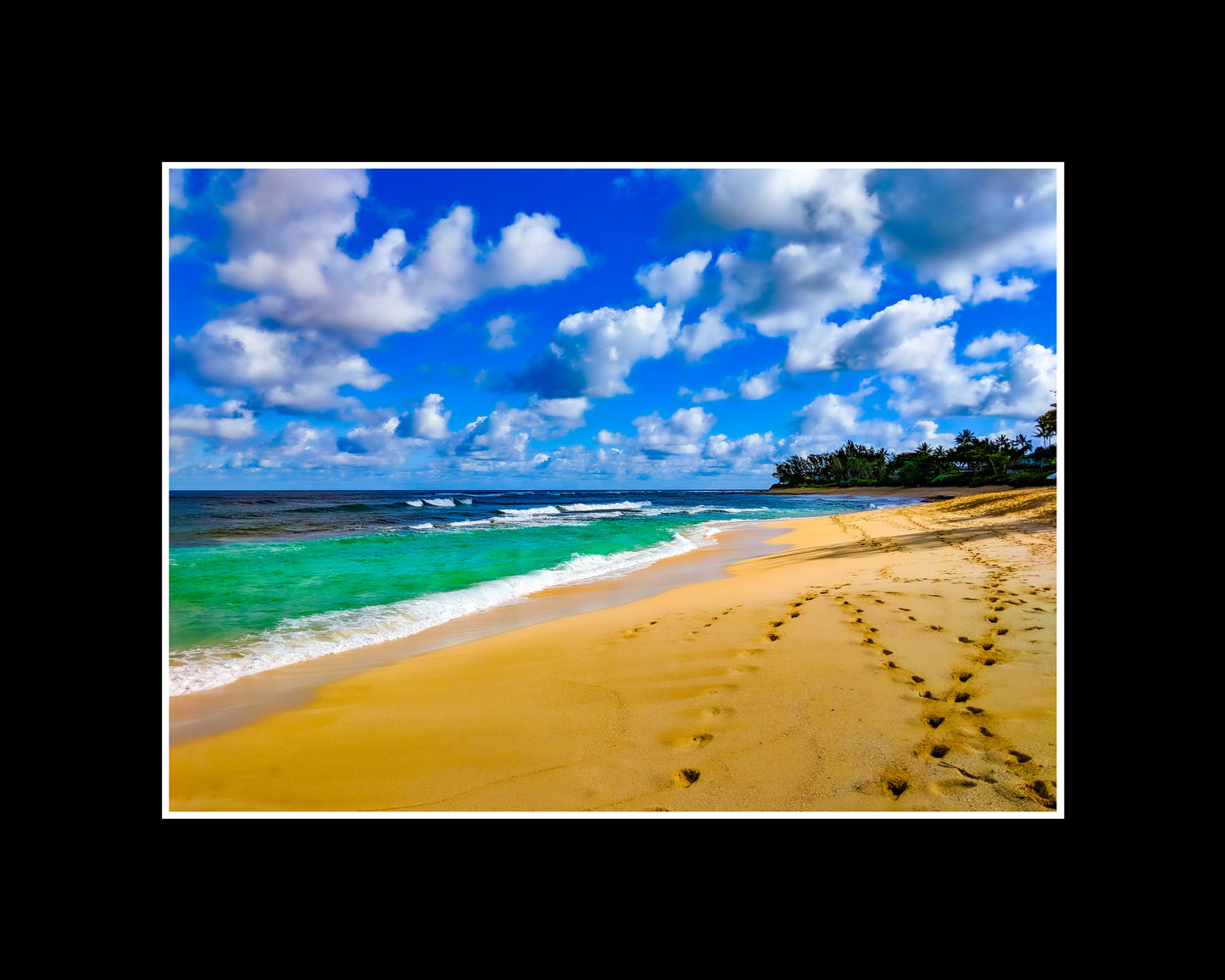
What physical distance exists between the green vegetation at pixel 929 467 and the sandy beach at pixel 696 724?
1473 cm

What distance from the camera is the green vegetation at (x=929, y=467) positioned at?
35.5m

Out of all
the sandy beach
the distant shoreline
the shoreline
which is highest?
the distant shoreline

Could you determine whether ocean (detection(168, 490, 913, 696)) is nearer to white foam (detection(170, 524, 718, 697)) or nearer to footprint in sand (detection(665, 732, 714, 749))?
white foam (detection(170, 524, 718, 697))

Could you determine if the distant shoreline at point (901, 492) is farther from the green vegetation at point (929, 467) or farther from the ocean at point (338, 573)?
the ocean at point (338, 573)

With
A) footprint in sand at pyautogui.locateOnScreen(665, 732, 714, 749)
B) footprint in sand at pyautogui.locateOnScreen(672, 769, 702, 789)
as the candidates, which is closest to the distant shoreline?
footprint in sand at pyautogui.locateOnScreen(665, 732, 714, 749)

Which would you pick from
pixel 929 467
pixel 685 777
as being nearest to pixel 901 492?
pixel 929 467

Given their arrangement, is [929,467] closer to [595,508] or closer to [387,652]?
[595,508]

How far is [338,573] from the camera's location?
9016mm

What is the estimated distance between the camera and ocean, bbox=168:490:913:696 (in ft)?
16.3

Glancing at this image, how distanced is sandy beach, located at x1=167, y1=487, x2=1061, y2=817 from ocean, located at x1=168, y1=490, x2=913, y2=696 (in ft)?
3.68
